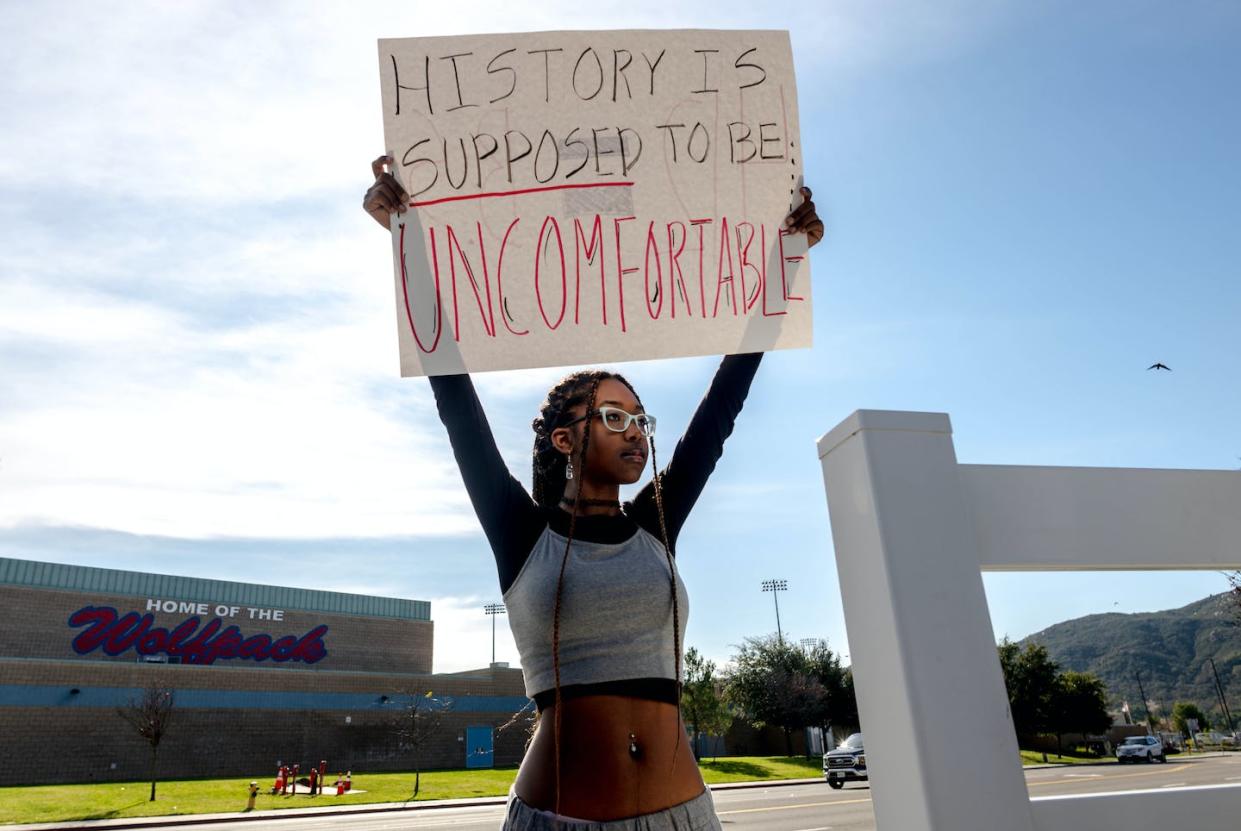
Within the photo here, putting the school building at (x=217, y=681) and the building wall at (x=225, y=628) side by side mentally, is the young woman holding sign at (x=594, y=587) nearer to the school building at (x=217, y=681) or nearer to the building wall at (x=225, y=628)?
the school building at (x=217, y=681)

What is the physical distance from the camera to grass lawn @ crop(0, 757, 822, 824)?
21.2 meters

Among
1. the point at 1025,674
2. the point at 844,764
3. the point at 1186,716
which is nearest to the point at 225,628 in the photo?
the point at 844,764

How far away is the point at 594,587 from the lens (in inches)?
68.2

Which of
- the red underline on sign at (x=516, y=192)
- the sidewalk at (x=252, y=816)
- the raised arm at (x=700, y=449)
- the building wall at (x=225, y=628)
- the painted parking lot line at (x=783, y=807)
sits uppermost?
the building wall at (x=225, y=628)

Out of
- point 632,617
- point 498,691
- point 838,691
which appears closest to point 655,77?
point 632,617

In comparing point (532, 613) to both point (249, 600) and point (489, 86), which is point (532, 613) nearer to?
point (489, 86)

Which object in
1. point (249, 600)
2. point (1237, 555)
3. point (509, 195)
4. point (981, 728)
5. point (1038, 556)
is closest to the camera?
point (981, 728)

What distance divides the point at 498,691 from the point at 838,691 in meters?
21.3

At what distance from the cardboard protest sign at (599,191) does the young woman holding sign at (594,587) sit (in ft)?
0.53

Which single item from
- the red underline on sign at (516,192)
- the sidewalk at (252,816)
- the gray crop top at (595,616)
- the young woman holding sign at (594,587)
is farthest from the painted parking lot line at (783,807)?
the red underline on sign at (516,192)

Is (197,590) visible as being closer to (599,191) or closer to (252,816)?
(252,816)

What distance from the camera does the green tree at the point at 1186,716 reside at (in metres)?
77.0

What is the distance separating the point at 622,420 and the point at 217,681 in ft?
132

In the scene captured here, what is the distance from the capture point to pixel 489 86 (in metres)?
2.33
